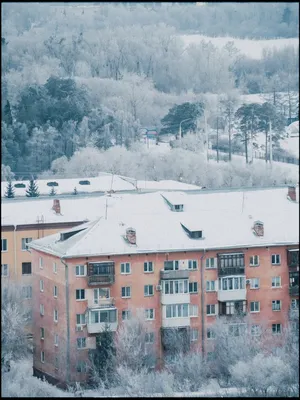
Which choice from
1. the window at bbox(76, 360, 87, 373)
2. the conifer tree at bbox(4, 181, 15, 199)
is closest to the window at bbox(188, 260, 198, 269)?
the window at bbox(76, 360, 87, 373)

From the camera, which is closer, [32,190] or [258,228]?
[258,228]

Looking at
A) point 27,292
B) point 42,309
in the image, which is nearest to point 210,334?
point 42,309

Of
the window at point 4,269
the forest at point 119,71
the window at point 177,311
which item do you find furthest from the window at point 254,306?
the forest at point 119,71

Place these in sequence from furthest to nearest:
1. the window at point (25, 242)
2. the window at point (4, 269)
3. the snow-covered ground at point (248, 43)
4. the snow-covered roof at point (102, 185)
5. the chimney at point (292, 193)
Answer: the snow-covered ground at point (248, 43) < the snow-covered roof at point (102, 185) < the chimney at point (292, 193) < the window at point (25, 242) < the window at point (4, 269)

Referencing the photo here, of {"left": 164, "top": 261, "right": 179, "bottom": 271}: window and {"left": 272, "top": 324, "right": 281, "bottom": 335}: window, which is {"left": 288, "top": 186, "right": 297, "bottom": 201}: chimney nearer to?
{"left": 272, "top": 324, "right": 281, "bottom": 335}: window

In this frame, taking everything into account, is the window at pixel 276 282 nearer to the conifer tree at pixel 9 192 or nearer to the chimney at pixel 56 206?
the chimney at pixel 56 206

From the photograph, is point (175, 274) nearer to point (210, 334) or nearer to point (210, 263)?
point (210, 263)
